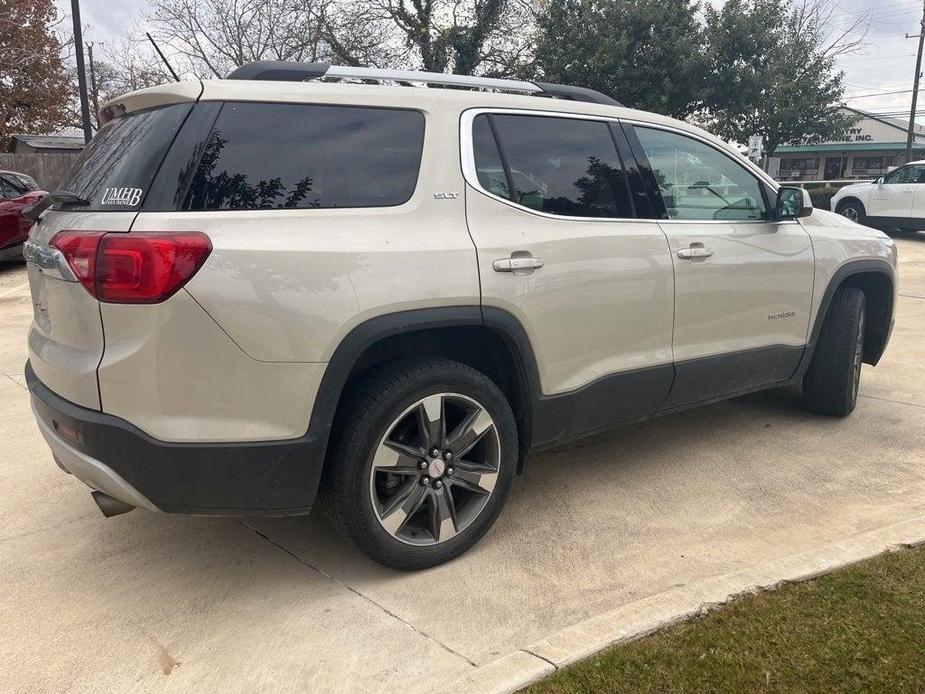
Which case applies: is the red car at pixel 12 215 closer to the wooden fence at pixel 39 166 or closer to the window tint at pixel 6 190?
the window tint at pixel 6 190

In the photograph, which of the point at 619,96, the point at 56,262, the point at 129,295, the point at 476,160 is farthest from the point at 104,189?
the point at 619,96

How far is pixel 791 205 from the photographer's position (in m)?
4.02

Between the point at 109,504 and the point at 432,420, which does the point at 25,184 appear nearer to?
the point at 109,504

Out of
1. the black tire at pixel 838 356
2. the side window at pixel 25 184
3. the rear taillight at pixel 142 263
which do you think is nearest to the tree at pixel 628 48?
the side window at pixel 25 184

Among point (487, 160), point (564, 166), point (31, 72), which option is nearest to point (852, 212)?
point (564, 166)

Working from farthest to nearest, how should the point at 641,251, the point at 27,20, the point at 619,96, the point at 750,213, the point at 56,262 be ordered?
the point at 27,20 → the point at 619,96 → the point at 750,213 → the point at 641,251 → the point at 56,262

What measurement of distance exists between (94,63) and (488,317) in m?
43.9

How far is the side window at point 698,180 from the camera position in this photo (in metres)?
3.64

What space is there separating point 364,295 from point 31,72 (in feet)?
98.8

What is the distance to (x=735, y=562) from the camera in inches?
115

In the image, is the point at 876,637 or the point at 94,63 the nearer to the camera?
the point at 876,637

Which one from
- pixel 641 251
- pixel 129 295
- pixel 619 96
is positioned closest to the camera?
pixel 129 295

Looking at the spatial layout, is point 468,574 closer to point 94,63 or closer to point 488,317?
point 488,317

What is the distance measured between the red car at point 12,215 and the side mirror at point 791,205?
10.8 metres
